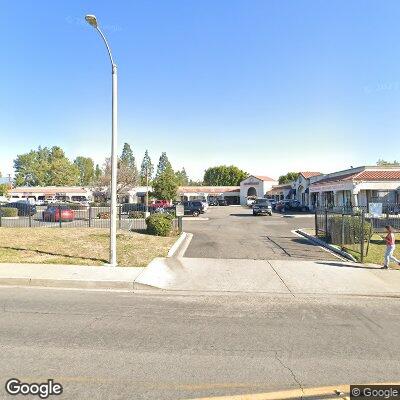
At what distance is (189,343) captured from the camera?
17.4ft

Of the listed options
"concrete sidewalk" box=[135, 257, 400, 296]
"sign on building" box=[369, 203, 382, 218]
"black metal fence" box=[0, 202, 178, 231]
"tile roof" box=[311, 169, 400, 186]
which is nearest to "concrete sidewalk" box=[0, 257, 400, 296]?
"concrete sidewalk" box=[135, 257, 400, 296]

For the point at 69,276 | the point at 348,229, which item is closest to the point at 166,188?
the point at 348,229

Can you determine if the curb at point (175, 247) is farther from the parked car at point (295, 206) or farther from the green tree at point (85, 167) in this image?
the green tree at point (85, 167)

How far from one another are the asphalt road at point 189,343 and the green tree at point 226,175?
314ft

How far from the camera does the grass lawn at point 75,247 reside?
11562mm

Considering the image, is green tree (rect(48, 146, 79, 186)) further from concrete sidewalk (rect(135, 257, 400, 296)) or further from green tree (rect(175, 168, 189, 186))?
concrete sidewalk (rect(135, 257, 400, 296))

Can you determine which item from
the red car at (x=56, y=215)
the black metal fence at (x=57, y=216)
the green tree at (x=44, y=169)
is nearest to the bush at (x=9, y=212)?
the black metal fence at (x=57, y=216)

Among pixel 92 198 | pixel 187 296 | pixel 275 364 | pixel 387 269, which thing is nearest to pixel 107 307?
pixel 187 296

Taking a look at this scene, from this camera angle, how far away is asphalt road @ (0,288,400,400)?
415 cm

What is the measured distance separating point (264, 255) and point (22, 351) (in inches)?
392

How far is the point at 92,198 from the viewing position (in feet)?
258

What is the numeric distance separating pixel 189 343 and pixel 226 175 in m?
100

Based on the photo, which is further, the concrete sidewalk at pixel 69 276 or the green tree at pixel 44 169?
the green tree at pixel 44 169

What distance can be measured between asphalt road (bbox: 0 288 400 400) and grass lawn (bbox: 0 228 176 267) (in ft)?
12.5
